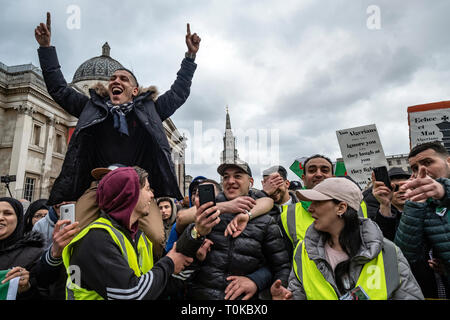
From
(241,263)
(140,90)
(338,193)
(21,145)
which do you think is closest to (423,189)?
(338,193)

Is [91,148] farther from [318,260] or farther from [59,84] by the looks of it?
[318,260]

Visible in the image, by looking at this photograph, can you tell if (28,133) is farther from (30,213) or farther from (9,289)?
(9,289)

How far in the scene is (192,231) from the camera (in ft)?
7.24

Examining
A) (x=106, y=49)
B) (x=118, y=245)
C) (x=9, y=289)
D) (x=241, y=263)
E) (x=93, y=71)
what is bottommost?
(x=9, y=289)

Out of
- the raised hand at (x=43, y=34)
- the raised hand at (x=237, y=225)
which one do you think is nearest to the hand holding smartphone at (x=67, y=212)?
the raised hand at (x=237, y=225)

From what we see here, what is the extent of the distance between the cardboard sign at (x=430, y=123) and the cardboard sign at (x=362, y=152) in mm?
503

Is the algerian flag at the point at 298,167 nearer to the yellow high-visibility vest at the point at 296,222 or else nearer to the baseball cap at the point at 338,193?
the yellow high-visibility vest at the point at 296,222

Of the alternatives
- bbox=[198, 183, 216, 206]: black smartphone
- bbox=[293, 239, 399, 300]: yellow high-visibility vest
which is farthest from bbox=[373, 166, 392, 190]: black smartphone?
bbox=[198, 183, 216, 206]: black smartphone

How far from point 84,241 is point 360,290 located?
1.93 metres

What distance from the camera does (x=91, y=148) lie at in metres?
3.07

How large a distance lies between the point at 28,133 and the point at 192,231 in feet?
103

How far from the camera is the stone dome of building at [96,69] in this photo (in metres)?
42.0

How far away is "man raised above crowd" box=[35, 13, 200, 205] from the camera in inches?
113

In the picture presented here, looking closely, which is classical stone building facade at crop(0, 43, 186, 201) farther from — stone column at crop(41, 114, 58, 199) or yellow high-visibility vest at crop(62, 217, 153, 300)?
yellow high-visibility vest at crop(62, 217, 153, 300)
